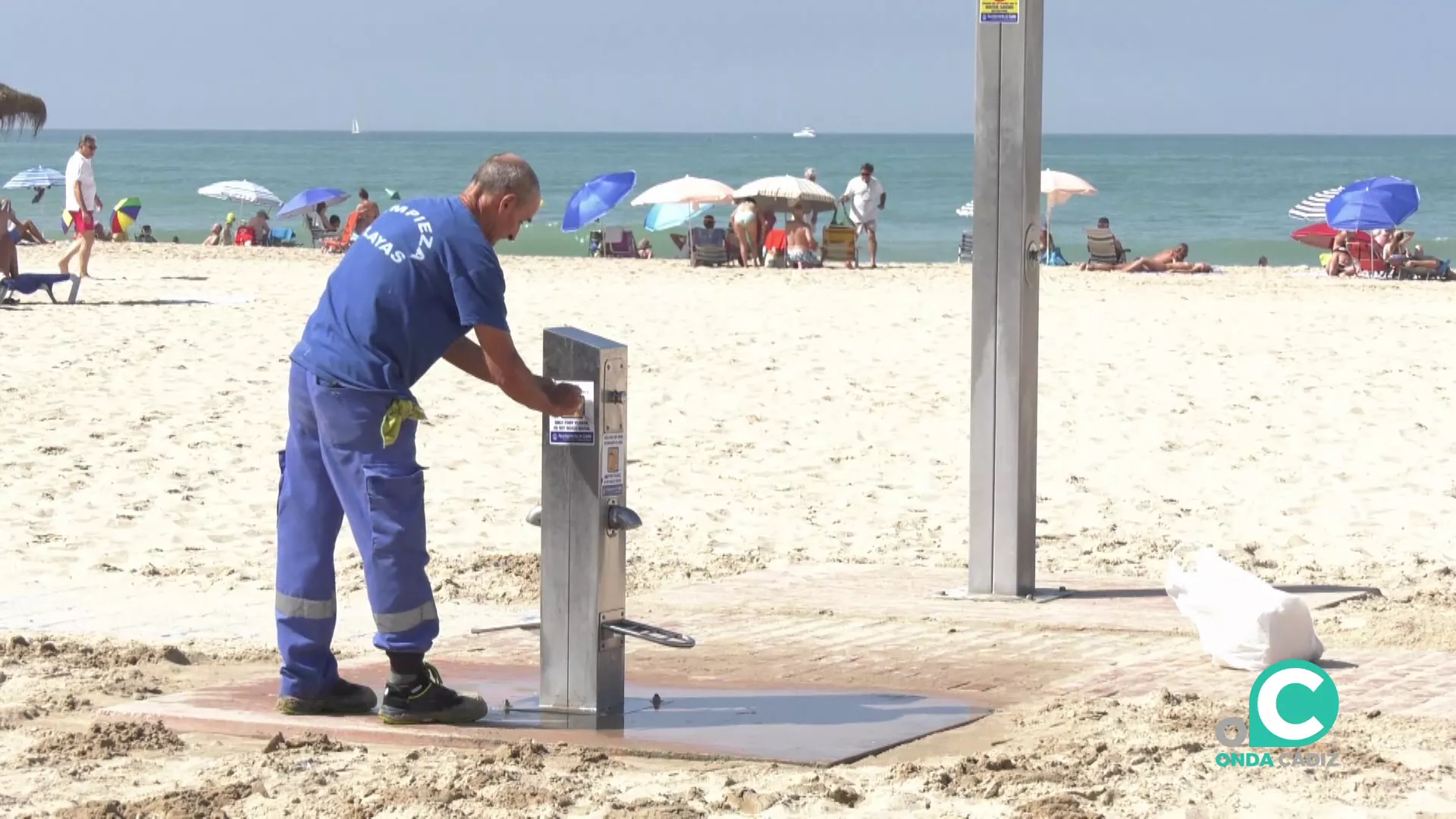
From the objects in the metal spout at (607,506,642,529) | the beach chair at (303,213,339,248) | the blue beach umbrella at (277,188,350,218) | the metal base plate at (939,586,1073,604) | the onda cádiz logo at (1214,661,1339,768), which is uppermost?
the blue beach umbrella at (277,188,350,218)

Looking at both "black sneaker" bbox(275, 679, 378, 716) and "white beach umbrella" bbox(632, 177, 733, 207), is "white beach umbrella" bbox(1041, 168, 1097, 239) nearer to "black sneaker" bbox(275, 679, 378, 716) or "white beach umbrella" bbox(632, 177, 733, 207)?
"white beach umbrella" bbox(632, 177, 733, 207)

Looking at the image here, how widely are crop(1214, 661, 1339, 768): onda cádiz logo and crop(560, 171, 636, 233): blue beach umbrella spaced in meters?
23.3

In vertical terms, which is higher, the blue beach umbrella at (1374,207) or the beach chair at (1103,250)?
the blue beach umbrella at (1374,207)

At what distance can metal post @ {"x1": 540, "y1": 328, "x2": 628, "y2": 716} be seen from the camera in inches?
204

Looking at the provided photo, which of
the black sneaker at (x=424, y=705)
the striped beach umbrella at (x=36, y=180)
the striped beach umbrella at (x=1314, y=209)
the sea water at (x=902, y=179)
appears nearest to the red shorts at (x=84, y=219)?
the sea water at (x=902, y=179)

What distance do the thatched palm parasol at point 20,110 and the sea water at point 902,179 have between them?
387mm

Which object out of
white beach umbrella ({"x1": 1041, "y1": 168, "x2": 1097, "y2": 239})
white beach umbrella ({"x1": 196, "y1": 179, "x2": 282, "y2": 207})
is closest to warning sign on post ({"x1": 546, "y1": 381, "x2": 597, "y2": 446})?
white beach umbrella ({"x1": 1041, "y1": 168, "x2": 1097, "y2": 239})

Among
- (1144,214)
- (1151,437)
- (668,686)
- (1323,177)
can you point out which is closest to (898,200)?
(1144,214)

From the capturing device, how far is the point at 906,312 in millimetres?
17734

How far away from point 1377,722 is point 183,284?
17.3 m

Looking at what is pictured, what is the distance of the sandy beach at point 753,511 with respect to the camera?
14.9 ft

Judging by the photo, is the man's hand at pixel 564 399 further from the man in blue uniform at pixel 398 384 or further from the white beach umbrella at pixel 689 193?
the white beach umbrella at pixel 689 193

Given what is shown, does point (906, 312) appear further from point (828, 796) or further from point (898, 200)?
point (898, 200)

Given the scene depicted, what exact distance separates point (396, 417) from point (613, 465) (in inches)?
25.1
